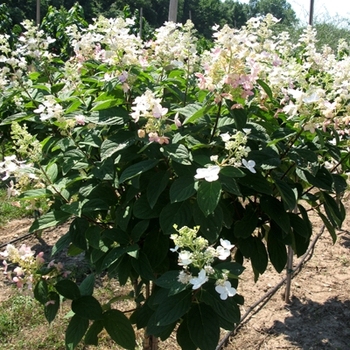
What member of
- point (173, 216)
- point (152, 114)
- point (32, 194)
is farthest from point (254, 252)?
point (32, 194)

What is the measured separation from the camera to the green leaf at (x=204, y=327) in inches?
50.9

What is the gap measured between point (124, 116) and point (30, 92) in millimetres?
898

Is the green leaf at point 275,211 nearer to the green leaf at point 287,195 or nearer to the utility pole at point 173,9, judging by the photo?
the green leaf at point 287,195

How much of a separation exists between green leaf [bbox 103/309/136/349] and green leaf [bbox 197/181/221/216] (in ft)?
2.22

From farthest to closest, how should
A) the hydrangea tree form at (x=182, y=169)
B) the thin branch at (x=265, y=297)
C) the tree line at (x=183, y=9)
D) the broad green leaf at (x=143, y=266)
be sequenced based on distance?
1. the tree line at (x=183, y=9)
2. the thin branch at (x=265, y=297)
3. the broad green leaf at (x=143, y=266)
4. the hydrangea tree form at (x=182, y=169)

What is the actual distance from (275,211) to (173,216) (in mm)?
358

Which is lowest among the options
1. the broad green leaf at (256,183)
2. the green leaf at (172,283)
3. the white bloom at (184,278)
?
the green leaf at (172,283)

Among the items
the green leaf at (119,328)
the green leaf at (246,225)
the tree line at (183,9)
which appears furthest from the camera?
the tree line at (183,9)

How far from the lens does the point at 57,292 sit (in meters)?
1.62

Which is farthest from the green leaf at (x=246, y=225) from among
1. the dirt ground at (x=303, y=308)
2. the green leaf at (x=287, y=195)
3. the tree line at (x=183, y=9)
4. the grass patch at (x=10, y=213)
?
the tree line at (x=183, y=9)

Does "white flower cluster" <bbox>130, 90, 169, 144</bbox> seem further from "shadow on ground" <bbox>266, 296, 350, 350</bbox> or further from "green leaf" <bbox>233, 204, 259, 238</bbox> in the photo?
"shadow on ground" <bbox>266, 296, 350, 350</bbox>

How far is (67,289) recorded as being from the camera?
1.54 meters

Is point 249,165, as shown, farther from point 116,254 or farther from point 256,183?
point 116,254

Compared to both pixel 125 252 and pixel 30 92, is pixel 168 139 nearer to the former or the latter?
pixel 125 252
